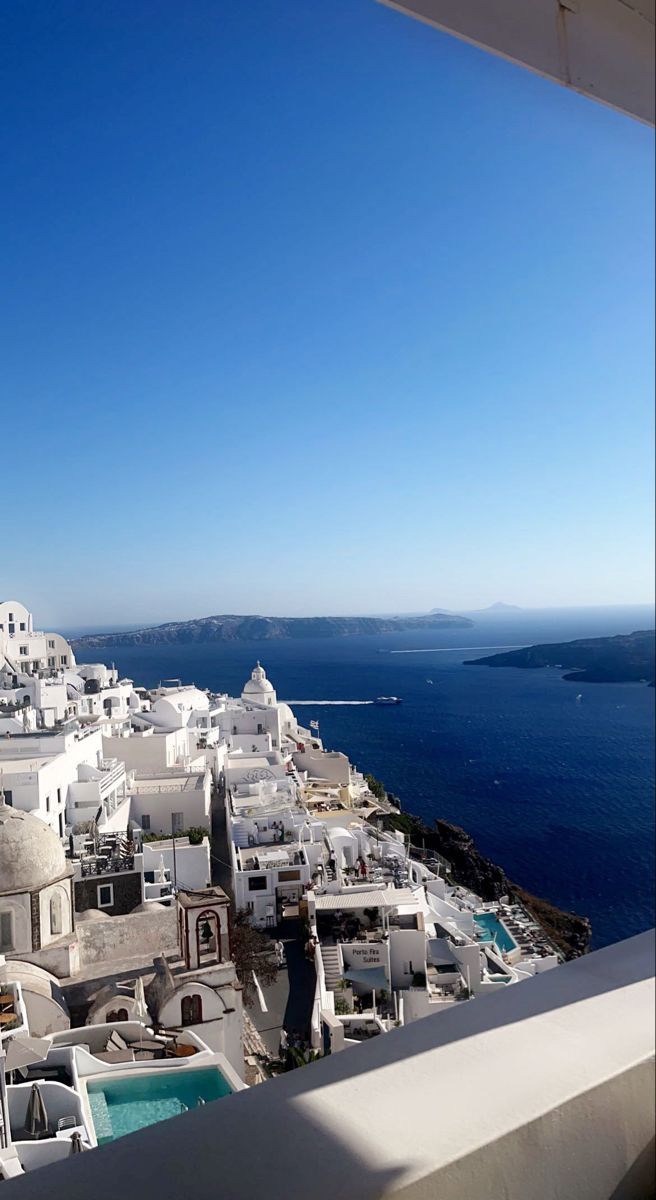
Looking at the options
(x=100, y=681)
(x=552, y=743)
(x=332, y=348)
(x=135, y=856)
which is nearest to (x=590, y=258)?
(x=332, y=348)

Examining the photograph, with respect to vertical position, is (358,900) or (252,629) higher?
(252,629)

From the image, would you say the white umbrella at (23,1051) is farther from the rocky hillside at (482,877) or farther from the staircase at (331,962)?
the rocky hillside at (482,877)

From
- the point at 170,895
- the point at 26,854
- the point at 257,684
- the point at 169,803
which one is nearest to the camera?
the point at 26,854

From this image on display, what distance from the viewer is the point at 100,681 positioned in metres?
1.19

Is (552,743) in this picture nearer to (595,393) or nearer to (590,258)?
(595,393)

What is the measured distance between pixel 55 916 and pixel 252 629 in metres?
0.58

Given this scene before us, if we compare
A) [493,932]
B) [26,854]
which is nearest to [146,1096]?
[26,854]

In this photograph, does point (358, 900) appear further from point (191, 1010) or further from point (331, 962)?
point (191, 1010)

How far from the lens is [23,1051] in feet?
2.81

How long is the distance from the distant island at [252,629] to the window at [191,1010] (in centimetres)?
54

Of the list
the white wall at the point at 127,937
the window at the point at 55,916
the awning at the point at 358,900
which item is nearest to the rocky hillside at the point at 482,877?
the awning at the point at 358,900

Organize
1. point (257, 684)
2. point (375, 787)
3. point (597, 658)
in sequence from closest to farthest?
1. point (257, 684)
2. point (375, 787)
3. point (597, 658)

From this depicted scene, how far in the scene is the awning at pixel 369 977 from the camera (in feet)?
4.00

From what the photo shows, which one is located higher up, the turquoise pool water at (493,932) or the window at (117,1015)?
the window at (117,1015)
